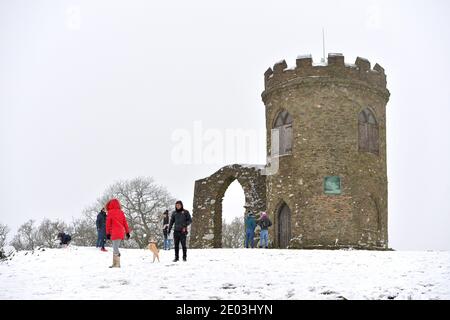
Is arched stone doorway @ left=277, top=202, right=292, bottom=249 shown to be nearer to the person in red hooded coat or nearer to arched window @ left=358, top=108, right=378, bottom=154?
arched window @ left=358, top=108, right=378, bottom=154

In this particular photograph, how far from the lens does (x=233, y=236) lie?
6184 cm

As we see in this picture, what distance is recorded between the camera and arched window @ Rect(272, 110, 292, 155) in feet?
82.6

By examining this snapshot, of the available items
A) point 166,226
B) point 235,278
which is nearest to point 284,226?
point 166,226

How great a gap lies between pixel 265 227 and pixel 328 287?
1102 cm

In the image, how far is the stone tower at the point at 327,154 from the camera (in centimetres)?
2384

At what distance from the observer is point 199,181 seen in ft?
100

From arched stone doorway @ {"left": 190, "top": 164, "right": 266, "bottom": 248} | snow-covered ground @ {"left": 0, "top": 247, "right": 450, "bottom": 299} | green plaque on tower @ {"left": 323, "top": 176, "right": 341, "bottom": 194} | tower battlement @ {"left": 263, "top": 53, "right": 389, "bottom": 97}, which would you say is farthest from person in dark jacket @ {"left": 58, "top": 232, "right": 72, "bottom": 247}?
green plaque on tower @ {"left": 323, "top": 176, "right": 341, "bottom": 194}

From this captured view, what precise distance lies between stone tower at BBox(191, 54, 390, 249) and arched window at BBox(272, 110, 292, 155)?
0.04 meters

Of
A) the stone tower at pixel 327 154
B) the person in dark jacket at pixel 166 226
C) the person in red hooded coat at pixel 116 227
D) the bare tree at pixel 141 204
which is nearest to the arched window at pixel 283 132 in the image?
the stone tower at pixel 327 154

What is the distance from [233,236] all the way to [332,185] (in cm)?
3872

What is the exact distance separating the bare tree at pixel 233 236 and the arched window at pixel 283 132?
3317cm

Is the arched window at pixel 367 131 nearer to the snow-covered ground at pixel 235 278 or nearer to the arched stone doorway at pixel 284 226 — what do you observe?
the arched stone doorway at pixel 284 226
